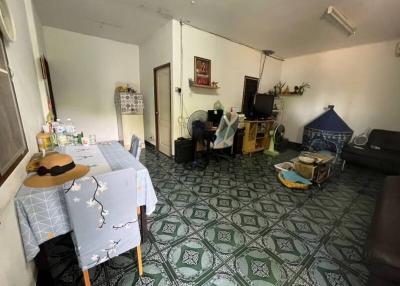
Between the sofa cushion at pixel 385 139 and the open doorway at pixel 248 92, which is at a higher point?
the open doorway at pixel 248 92

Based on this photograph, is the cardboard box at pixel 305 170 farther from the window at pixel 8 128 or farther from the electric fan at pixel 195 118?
the window at pixel 8 128

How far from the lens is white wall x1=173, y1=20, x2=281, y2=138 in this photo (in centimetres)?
334

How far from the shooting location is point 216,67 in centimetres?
386

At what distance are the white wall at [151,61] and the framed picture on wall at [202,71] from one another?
581 mm

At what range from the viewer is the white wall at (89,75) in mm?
3741

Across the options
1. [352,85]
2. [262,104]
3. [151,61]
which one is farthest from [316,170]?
[151,61]

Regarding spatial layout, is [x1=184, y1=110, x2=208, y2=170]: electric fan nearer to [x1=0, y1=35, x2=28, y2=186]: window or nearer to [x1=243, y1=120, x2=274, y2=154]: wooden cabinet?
[x1=243, y1=120, x2=274, y2=154]: wooden cabinet

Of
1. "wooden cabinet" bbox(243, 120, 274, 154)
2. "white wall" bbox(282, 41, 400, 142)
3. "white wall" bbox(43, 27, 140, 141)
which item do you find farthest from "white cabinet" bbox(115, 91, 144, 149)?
"white wall" bbox(282, 41, 400, 142)

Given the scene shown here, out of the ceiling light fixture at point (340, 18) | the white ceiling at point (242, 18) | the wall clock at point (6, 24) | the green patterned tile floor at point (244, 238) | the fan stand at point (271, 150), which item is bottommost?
the green patterned tile floor at point (244, 238)

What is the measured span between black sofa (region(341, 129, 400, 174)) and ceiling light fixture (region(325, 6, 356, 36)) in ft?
7.21

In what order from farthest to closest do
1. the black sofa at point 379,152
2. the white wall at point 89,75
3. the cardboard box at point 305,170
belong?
the white wall at point 89,75, the black sofa at point 379,152, the cardboard box at point 305,170

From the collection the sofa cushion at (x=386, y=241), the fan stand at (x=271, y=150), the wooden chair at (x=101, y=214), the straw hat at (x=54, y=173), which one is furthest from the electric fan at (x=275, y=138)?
the straw hat at (x=54, y=173)

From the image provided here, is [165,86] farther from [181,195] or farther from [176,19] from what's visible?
[181,195]

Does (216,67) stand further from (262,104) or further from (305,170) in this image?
(305,170)
